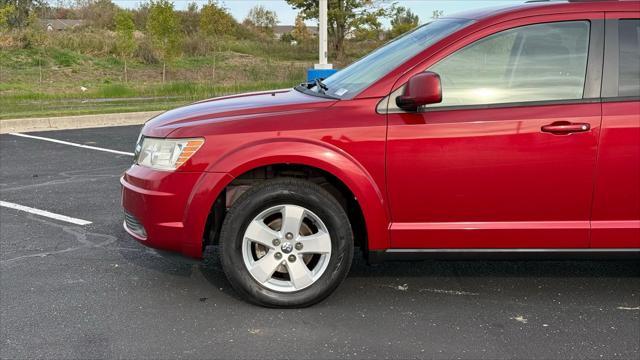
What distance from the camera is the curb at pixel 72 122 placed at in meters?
11.7

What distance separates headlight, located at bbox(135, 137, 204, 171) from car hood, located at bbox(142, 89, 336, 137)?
6 cm

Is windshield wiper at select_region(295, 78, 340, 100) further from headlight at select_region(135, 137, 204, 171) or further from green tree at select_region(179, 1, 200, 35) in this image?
green tree at select_region(179, 1, 200, 35)

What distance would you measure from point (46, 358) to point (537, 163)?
285cm

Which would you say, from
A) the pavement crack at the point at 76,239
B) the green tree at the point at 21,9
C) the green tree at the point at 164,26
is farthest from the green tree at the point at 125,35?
the pavement crack at the point at 76,239

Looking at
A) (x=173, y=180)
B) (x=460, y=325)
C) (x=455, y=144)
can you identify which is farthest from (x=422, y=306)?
(x=173, y=180)

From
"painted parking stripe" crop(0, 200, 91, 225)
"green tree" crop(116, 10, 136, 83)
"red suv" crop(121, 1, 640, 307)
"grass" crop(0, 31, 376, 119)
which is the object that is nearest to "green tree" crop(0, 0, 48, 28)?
"grass" crop(0, 31, 376, 119)

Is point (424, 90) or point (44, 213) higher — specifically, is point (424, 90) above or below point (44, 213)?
above

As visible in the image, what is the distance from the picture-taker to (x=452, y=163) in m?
3.74

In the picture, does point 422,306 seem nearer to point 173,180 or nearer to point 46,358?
point 173,180

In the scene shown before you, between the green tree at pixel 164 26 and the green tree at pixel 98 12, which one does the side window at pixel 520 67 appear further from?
the green tree at pixel 98 12

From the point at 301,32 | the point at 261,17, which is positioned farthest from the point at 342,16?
the point at 261,17

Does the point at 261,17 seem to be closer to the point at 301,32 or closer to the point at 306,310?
the point at 301,32

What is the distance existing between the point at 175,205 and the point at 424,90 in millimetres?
1608

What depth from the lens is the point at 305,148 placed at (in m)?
3.76
